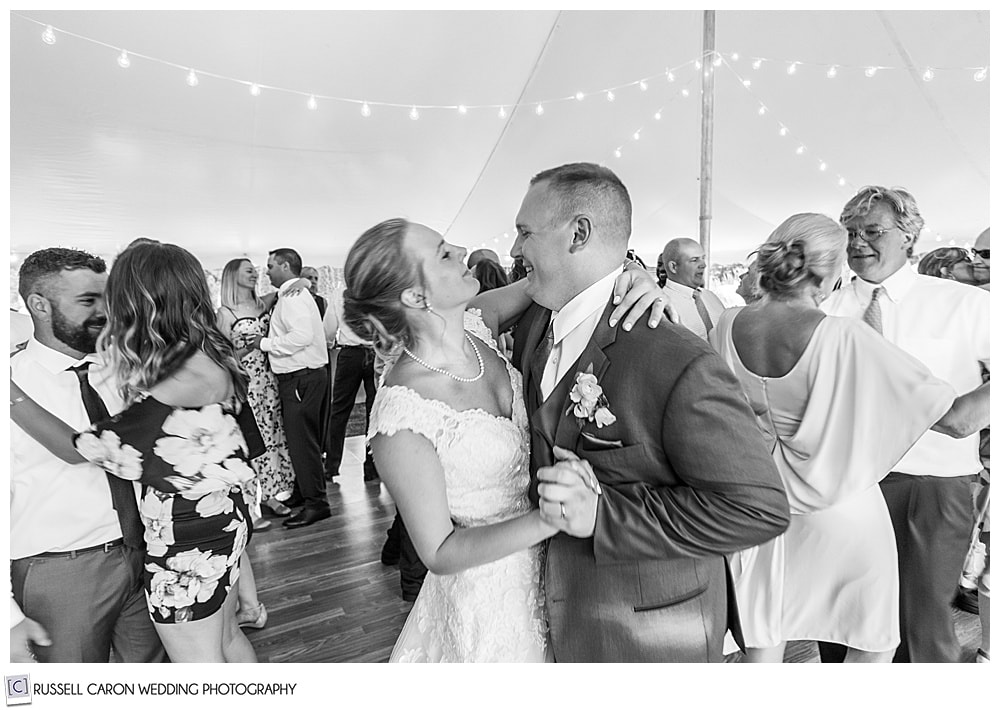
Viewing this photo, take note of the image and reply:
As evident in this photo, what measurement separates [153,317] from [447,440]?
0.79 metres

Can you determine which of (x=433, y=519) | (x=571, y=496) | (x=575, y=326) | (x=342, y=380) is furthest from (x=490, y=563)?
(x=342, y=380)

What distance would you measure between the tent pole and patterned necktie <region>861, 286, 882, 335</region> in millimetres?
1477

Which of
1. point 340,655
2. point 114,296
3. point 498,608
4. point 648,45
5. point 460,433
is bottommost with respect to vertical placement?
point 340,655

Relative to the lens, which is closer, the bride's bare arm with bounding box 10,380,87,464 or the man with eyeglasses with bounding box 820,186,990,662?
the bride's bare arm with bounding box 10,380,87,464

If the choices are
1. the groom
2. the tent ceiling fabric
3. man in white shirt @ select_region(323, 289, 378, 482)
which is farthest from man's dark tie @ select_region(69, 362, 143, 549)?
man in white shirt @ select_region(323, 289, 378, 482)

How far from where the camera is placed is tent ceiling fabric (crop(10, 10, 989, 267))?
244 centimetres

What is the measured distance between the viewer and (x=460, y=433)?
3.36 ft

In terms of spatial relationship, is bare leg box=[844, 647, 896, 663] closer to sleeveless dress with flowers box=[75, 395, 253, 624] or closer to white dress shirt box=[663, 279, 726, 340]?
white dress shirt box=[663, 279, 726, 340]

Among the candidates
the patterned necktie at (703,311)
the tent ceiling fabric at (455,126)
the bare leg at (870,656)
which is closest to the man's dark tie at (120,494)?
the tent ceiling fabric at (455,126)

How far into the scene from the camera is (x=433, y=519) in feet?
3.15
